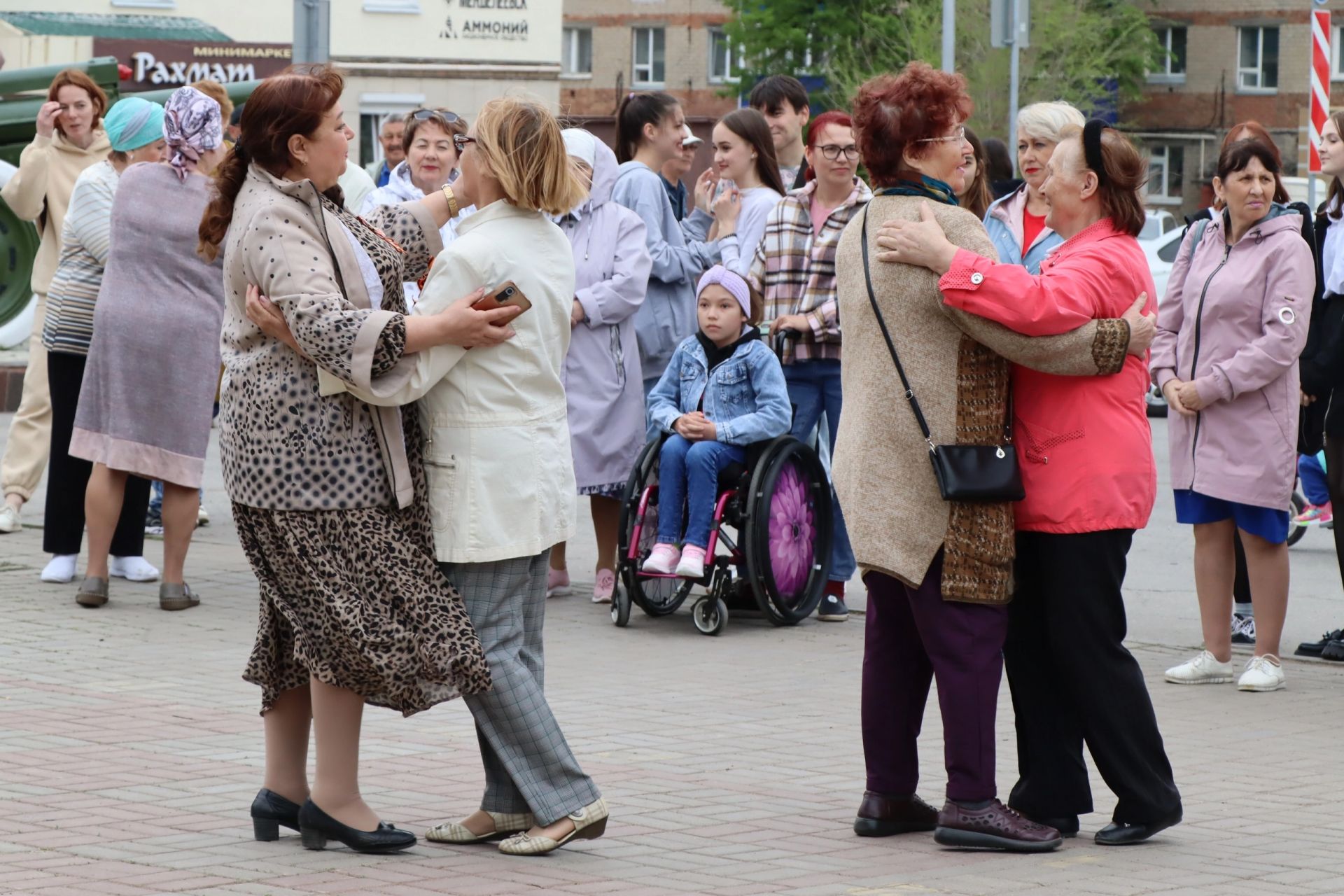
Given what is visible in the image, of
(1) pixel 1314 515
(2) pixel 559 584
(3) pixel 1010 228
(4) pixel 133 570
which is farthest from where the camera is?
(1) pixel 1314 515

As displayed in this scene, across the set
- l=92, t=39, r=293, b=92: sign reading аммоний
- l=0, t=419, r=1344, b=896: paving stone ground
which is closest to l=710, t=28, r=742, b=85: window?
l=92, t=39, r=293, b=92: sign reading аммоний

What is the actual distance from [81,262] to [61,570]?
139 centimetres

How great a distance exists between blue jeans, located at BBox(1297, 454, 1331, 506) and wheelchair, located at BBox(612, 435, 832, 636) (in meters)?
4.22

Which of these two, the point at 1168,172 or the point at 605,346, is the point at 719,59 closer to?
the point at 1168,172

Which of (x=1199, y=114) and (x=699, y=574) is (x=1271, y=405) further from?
(x=1199, y=114)

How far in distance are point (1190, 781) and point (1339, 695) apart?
1.72m

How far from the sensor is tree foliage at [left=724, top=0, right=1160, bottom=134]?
1764 inches

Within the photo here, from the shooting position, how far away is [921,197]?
5246mm

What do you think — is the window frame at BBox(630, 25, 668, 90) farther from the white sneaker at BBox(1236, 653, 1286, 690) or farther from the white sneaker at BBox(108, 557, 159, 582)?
the white sneaker at BBox(1236, 653, 1286, 690)

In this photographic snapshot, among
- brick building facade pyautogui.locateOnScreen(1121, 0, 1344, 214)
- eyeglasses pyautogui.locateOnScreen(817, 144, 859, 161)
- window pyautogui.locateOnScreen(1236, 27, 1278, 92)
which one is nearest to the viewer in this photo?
eyeglasses pyautogui.locateOnScreen(817, 144, 859, 161)

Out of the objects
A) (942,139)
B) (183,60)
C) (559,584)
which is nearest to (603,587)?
(559,584)

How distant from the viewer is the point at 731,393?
342 inches

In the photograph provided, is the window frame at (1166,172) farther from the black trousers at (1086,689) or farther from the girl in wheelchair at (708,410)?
the black trousers at (1086,689)

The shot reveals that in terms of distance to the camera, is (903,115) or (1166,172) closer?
(903,115)
